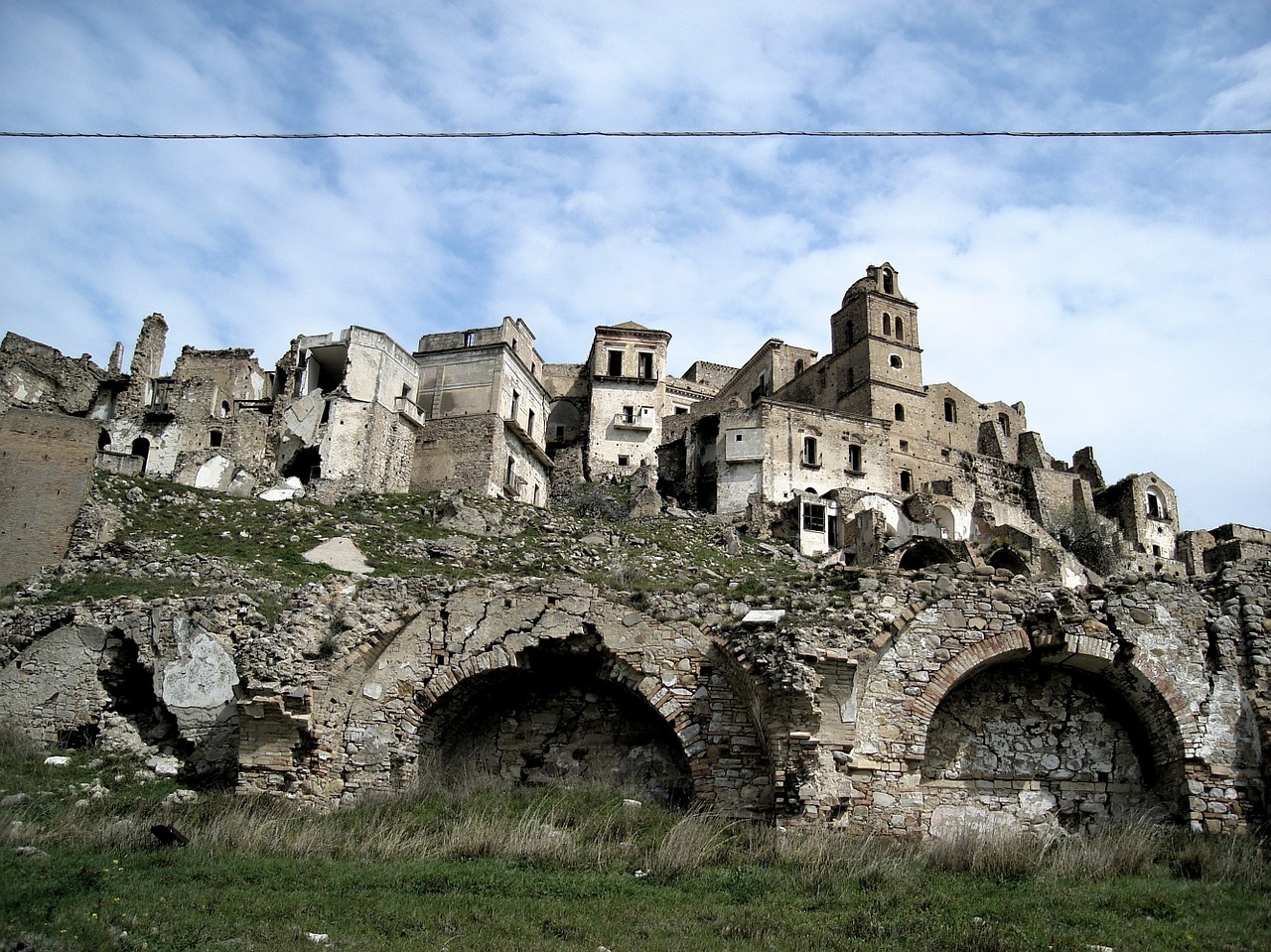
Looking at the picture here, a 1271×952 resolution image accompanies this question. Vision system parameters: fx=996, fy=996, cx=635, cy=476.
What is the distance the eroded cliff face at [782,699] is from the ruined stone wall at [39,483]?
7596 millimetres

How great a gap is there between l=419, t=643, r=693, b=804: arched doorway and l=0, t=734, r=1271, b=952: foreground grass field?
112 cm

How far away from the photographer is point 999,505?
4841 centimetres

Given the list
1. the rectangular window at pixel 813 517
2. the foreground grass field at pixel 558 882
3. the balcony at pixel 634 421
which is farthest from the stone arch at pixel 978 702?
the balcony at pixel 634 421

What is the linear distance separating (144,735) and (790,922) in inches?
436

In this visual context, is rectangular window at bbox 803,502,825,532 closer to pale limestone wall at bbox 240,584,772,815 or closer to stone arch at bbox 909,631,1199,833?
stone arch at bbox 909,631,1199,833

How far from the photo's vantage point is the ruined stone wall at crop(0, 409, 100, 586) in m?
21.6

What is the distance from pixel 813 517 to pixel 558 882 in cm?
3326

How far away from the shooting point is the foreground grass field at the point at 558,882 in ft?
28.7

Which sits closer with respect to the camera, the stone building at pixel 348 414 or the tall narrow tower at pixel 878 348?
the stone building at pixel 348 414

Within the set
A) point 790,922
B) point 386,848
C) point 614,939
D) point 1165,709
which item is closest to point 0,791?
point 386,848

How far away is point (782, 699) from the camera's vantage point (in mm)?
12969

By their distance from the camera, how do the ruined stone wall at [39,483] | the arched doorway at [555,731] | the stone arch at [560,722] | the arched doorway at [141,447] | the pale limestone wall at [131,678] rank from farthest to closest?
1. the arched doorway at [141,447]
2. the ruined stone wall at [39,483]
3. the pale limestone wall at [131,678]
4. the arched doorway at [555,731]
5. the stone arch at [560,722]

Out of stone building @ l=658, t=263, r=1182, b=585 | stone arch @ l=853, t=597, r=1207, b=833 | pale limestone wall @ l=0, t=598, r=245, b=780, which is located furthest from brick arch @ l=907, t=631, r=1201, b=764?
stone building @ l=658, t=263, r=1182, b=585

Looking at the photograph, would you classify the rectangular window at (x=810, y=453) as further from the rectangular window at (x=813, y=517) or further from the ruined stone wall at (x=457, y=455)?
the ruined stone wall at (x=457, y=455)
